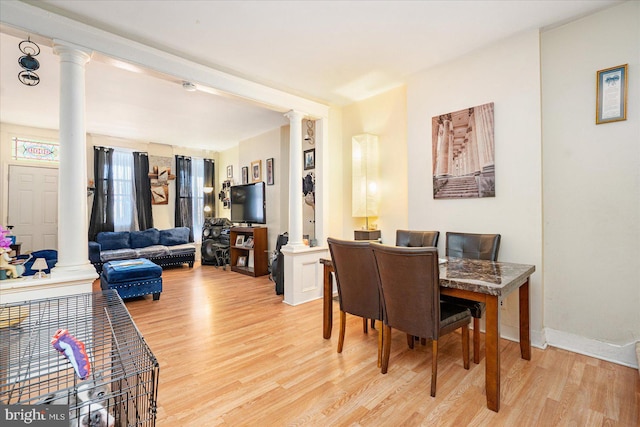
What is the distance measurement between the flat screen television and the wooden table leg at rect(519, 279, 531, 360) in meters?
4.18

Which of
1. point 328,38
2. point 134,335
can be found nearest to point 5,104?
point 328,38

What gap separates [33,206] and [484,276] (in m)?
7.29

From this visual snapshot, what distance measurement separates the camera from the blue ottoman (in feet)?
12.4

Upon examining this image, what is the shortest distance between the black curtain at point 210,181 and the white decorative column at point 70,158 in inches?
208

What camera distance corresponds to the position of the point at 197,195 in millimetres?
7410

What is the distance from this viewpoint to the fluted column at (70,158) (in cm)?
227

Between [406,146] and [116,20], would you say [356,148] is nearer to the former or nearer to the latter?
[406,146]

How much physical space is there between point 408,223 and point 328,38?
2.08 metres

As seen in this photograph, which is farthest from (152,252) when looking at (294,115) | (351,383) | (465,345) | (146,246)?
(465,345)

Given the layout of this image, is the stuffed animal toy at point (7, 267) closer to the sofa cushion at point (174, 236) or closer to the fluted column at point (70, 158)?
the fluted column at point (70, 158)

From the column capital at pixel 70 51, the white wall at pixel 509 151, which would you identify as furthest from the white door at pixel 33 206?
the white wall at pixel 509 151

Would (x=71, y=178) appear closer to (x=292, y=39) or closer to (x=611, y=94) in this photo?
(x=292, y=39)

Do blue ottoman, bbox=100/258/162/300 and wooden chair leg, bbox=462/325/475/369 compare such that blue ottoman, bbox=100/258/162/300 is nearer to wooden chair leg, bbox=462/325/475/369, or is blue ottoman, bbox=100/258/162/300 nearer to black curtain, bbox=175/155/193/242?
black curtain, bbox=175/155/193/242

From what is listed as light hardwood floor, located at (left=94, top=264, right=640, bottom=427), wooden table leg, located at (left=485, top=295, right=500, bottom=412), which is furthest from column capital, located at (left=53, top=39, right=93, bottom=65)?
wooden table leg, located at (left=485, top=295, right=500, bottom=412)
